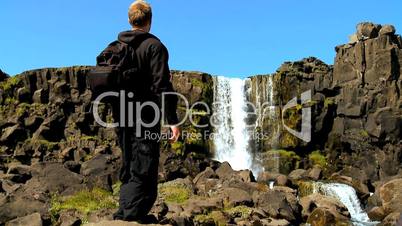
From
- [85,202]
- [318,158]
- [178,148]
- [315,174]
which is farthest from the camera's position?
[318,158]

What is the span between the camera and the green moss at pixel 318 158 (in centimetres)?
4481

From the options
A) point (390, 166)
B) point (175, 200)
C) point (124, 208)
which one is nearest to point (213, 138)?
point (390, 166)

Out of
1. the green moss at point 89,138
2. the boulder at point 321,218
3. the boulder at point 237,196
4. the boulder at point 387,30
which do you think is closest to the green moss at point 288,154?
the boulder at point 387,30

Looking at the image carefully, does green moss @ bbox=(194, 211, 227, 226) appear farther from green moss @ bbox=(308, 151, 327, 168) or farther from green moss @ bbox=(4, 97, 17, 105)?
green moss @ bbox=(4, 97, 17, 105)

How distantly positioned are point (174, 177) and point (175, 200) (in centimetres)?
767

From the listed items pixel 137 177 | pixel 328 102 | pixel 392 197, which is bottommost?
pixel 392 197

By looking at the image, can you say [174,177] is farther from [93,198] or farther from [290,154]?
[290,154]

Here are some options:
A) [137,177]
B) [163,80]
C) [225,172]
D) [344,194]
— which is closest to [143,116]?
[163,80]

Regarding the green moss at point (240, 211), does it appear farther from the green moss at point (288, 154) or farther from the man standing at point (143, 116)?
the green moss at point (288, 154)

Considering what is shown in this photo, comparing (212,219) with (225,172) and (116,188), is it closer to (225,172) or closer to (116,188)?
(116,188)

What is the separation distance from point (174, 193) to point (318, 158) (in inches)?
777

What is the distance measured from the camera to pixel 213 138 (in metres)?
47.2

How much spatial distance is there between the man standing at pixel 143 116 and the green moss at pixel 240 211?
18586 mm

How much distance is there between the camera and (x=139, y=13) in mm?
6543
